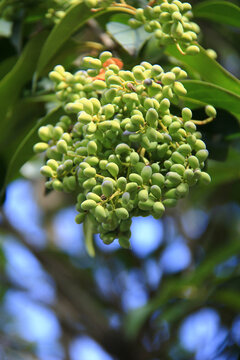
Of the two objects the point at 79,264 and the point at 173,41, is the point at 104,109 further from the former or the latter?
the point at 79,264

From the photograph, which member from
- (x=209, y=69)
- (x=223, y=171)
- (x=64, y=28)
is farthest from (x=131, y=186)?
(x=223, y=171)

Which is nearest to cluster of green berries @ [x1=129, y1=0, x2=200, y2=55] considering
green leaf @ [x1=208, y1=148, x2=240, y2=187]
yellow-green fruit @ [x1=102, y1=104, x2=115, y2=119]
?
yellow-green fruit @ [x1=102, y1=104, x2=115, y2=119]

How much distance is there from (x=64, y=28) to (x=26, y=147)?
271 mm

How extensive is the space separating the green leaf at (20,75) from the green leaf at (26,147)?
13cm

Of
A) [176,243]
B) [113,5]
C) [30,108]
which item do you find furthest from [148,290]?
[113,5]

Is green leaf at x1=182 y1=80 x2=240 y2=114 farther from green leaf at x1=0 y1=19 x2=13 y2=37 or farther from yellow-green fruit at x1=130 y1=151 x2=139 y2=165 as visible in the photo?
green leaf at x1=0 y1=19 x2=13 y2=37

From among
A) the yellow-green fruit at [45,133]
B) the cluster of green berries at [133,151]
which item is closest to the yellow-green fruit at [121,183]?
the cluster of green berries at [133,151]

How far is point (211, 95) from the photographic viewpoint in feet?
3.06

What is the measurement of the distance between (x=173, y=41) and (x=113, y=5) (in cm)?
22

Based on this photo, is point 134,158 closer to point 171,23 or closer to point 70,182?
point 70,182

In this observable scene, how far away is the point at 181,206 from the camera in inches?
104

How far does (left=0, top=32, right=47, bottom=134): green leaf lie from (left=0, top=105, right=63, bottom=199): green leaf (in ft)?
0.42

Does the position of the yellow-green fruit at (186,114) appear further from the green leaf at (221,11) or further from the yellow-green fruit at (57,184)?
the green leaf at (221,11)

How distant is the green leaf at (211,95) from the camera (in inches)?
35.7
